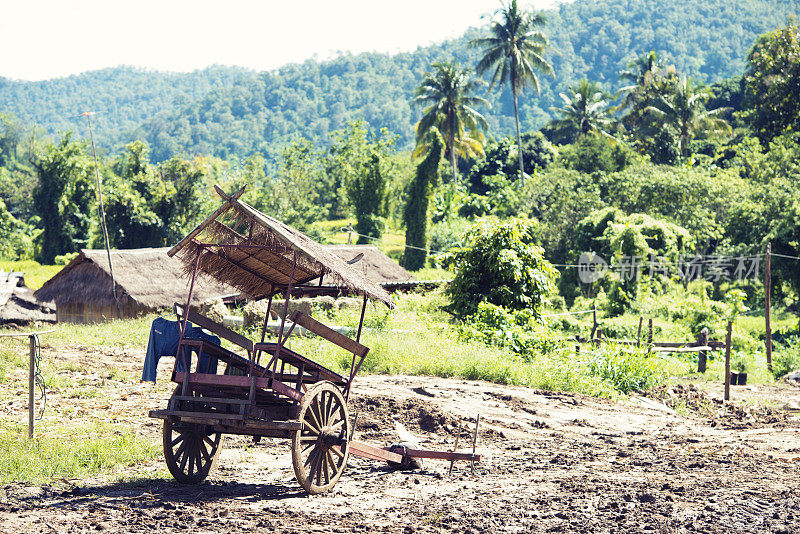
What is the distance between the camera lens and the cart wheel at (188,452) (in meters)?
8.27

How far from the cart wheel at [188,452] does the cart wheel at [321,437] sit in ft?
3.63

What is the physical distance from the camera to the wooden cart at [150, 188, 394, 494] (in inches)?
311

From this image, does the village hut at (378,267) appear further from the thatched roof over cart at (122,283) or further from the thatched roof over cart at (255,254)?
the thatched roof over cart at (255,254)

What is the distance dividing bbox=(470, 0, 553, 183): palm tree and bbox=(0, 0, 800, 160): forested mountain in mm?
62494

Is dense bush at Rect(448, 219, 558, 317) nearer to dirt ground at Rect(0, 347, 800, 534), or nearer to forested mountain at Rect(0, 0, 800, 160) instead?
dirt ground at Rect(0, 347, 800, 534)

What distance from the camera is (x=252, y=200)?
167ft

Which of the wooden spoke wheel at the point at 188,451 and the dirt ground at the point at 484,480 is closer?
the dirt ground at the point at 484,480

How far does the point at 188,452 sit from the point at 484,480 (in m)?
3.51

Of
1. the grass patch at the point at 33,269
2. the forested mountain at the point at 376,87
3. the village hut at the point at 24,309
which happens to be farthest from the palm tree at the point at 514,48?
the forested mountain at the point at 376,87

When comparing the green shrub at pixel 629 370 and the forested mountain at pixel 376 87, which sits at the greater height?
the forested mountain at pixel 376 87

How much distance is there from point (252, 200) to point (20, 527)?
45195 millimetres

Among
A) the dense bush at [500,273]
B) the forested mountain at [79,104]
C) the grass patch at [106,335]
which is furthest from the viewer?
the forested mountain at [79,104]

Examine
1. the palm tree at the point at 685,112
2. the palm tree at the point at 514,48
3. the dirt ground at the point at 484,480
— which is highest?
the palm tree at the point at 514,48

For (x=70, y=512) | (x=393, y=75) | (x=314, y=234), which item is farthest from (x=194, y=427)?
(x=393, y=75)
